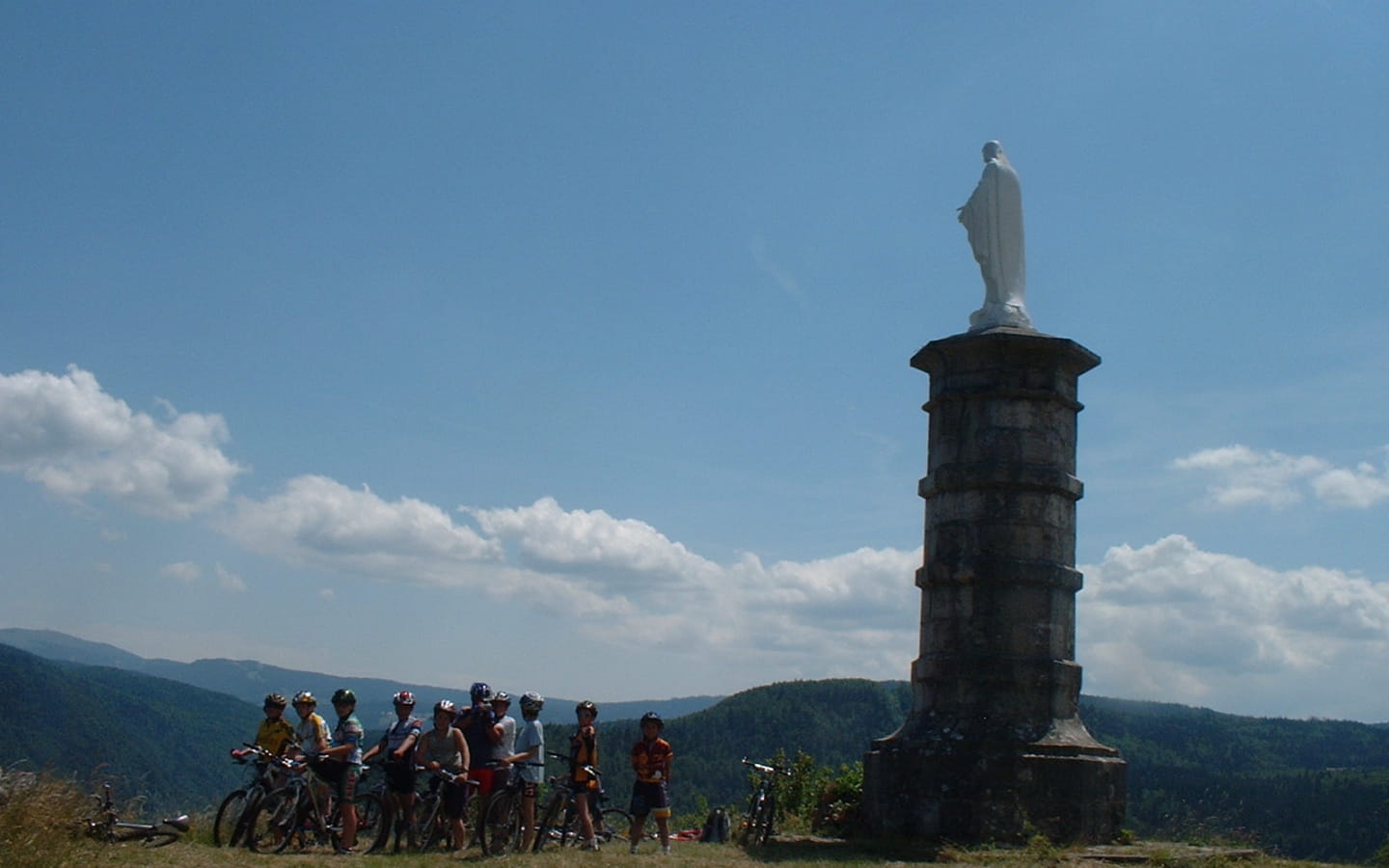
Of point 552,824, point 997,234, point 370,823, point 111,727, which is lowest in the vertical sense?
point 111,727

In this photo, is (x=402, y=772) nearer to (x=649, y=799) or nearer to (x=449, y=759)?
(x=449, y=759)

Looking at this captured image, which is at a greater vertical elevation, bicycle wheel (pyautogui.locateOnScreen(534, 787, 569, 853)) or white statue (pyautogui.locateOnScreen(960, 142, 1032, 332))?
white statue (pyautogui.locateOnScreen(960, 142, 1032, 332))

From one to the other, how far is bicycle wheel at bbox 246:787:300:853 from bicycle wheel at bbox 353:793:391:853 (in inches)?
24.5

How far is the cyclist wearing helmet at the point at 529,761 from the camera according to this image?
39.6 feet

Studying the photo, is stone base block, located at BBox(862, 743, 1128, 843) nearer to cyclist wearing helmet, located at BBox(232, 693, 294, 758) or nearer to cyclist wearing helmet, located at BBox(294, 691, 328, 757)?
cyclist wearing helmet, located at BBox(294, 691, 328, 757)

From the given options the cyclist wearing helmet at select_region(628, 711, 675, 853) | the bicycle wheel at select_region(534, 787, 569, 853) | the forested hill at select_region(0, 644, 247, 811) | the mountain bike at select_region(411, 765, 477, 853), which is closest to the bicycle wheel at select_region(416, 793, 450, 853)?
the mountain bike at select_region(411, 765, 477, 853)

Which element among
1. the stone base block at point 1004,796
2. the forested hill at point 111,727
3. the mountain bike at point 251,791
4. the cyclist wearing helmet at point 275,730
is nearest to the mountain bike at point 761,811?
the stone base block at point 1004,796

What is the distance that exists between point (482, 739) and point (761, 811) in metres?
3.87

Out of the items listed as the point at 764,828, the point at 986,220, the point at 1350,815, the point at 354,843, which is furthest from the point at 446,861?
the point at 1350,815

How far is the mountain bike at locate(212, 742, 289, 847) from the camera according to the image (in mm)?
11398

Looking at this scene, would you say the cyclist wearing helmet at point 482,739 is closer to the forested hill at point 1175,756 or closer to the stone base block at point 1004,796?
the stone base block at point 1004,796

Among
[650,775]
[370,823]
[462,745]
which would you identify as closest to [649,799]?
[650,775]

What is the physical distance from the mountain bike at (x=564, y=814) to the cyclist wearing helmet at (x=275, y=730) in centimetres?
239

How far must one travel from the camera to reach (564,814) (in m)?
13.1
